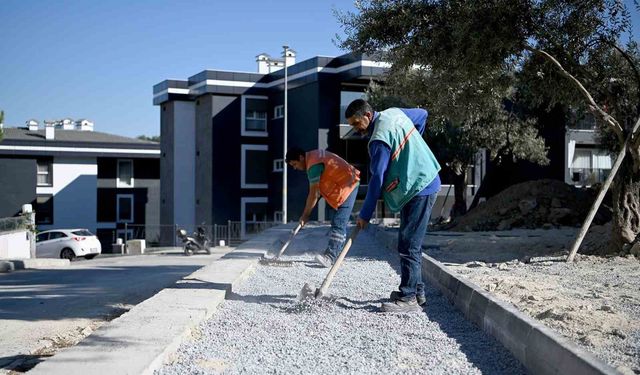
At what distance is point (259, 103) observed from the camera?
4156cm

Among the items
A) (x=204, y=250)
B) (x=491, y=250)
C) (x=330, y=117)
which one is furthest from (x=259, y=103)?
(x=491, y=250)

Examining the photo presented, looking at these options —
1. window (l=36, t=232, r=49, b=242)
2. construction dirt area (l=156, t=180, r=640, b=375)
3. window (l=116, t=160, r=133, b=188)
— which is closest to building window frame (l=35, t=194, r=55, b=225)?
window (l=116, t=160, r=133, b=188)

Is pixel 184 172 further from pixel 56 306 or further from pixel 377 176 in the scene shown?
pixel 377 176

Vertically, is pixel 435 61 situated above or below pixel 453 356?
above

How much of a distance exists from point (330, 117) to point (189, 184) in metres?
12.7

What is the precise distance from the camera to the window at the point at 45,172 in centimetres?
4409

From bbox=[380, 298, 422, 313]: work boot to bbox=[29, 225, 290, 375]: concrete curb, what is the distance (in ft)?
4.96

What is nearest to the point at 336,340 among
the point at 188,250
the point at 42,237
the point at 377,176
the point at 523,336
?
the point at 523,336

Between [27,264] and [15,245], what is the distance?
503cm

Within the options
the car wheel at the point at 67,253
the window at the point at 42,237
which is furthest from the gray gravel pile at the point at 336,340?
the window at the point at 42,237

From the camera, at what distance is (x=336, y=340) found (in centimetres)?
468

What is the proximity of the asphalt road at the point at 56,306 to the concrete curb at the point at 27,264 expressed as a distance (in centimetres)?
244

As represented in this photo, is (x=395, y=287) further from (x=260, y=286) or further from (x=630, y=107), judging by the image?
(x=630, y=107)

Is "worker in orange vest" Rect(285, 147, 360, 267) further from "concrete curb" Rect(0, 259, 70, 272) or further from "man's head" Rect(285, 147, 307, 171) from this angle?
"concrete curb" Rect(0, 259, 70, 272)
